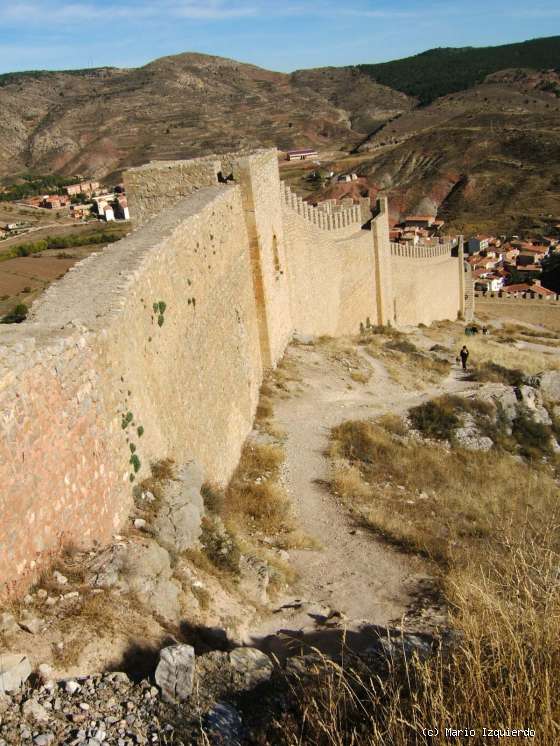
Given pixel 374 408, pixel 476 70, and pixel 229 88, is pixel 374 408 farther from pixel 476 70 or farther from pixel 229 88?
pixel 476 70

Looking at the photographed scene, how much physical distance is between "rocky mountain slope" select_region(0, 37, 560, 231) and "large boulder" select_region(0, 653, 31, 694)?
179ft

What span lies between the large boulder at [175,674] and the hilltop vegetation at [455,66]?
11364cm

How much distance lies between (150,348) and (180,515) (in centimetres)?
144

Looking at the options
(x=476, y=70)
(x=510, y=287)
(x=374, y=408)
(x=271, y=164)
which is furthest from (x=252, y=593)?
(x=476, y=70)

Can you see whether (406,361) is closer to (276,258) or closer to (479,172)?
(276,258)

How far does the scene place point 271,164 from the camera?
11.6 m

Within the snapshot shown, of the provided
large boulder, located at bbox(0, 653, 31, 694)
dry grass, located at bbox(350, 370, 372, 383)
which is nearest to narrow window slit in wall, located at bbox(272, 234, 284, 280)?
dry grass, located at bbox(350, 370, 372, 383)

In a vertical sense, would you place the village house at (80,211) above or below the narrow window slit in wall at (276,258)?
below

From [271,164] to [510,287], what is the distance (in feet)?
94.9

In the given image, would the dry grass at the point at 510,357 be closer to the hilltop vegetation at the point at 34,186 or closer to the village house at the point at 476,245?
the village house at the point at 476,245

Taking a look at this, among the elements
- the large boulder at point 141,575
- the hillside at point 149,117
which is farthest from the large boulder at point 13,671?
the hillside at point 149,117

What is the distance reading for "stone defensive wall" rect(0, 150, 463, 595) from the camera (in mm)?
3840

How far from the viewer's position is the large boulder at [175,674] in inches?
132

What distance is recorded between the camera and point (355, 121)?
359ft
